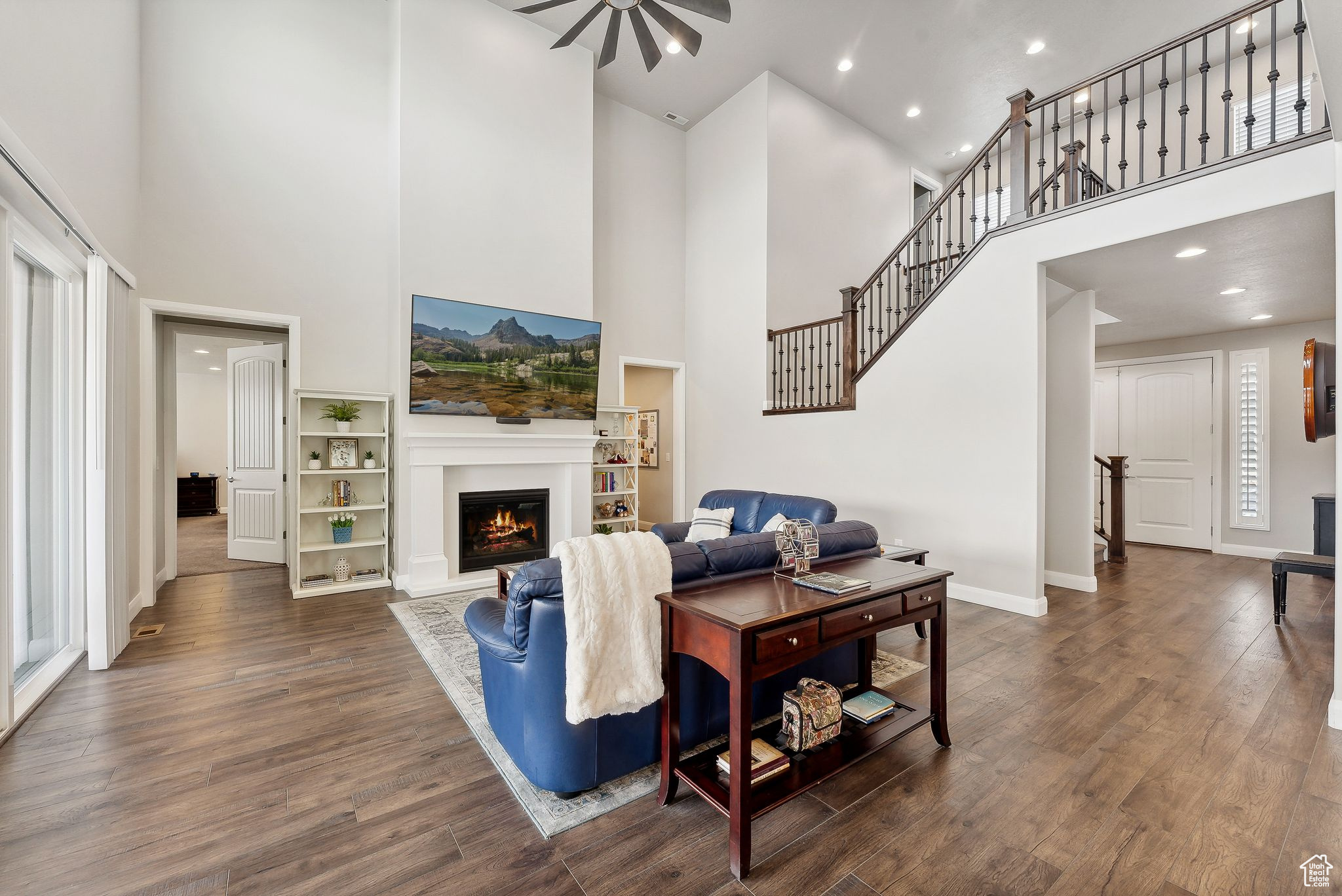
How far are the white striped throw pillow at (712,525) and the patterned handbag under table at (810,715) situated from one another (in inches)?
99.4

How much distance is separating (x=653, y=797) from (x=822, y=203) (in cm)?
695

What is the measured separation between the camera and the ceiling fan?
3.79 metres

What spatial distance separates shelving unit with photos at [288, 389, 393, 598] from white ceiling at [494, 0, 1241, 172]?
4195 millimetres

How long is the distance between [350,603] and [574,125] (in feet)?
16.7

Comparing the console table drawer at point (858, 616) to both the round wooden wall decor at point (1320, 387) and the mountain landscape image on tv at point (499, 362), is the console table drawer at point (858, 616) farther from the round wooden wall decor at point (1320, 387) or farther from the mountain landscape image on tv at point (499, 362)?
the mountain landscape image on tv at point (499, 362)

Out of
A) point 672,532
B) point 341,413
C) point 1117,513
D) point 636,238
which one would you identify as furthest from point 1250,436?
point 341,413

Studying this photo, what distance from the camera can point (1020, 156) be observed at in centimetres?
462

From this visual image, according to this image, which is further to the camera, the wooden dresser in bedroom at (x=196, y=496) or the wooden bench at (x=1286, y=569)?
the wooden dresser in bedroom at (x=196, y=496)

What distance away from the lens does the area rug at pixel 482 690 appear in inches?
80.2

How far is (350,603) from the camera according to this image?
185 inches

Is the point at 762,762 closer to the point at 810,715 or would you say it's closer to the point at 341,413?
the point at 810,715

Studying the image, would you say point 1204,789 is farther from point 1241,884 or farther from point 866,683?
point 866,683

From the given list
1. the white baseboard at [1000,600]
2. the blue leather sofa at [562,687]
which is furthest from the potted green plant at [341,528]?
the white baseboard at [1000,600]

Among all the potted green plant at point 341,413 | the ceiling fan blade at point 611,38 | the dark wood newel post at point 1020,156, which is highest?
the ceiling fan blade at point 611,38
